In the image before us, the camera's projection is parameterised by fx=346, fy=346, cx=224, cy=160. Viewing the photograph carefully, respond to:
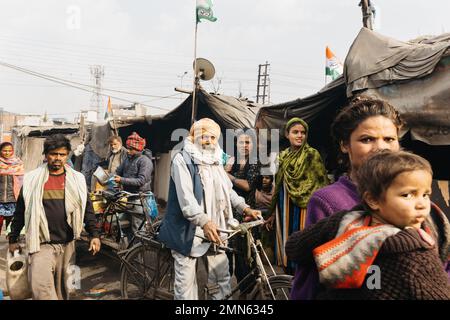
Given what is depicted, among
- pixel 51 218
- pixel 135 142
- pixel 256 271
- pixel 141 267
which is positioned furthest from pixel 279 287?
pixel 135 142

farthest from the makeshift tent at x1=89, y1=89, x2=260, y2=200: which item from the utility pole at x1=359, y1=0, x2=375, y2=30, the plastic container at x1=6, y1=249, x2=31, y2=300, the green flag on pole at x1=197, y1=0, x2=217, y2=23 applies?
the plastic container at x1=6, y1=249, x2=31, y2=300

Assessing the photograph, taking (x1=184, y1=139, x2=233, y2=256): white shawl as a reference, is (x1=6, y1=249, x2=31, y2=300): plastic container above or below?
below

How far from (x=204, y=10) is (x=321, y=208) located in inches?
276

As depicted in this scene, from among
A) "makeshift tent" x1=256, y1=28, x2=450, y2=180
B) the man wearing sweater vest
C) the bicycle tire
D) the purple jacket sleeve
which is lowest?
the bicycle tire

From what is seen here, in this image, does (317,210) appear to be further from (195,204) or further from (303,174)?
(303,174)

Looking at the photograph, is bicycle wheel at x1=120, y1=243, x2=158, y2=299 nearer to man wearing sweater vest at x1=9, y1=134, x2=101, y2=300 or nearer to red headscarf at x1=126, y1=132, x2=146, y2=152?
man wearing sweater vest at x1=9, y1=134, x2=101, y2=300

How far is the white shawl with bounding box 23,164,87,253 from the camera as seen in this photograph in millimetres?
2984

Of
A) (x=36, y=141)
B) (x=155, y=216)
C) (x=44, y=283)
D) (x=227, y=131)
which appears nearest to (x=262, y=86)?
(x=36, y=141)

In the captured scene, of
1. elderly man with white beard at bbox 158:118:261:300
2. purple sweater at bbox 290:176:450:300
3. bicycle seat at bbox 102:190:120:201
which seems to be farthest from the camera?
bicycle seat at bbox 102:190:120:201

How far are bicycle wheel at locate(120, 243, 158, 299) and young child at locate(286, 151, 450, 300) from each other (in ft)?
9.23

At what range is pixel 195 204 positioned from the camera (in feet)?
9.20

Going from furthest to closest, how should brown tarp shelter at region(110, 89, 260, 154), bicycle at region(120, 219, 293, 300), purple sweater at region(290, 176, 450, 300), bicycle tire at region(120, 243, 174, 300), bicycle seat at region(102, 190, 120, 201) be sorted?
brown tarp shelter at region(110, 89, 260, 154)
bicycle seat at region(102, 190, 120, 201)
bicycle tire at region(120, 243, 174, 300)
bicycle at region(120, 219, 293, 300)
purple sweater at region(290, 176, 450, 300)

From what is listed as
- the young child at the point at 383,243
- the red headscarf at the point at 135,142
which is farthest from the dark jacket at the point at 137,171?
the young child at the point at 383,243

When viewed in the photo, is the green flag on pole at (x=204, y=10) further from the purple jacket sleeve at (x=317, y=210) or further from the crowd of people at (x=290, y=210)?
the purple jacket sleeve at (x=317, y=210)
